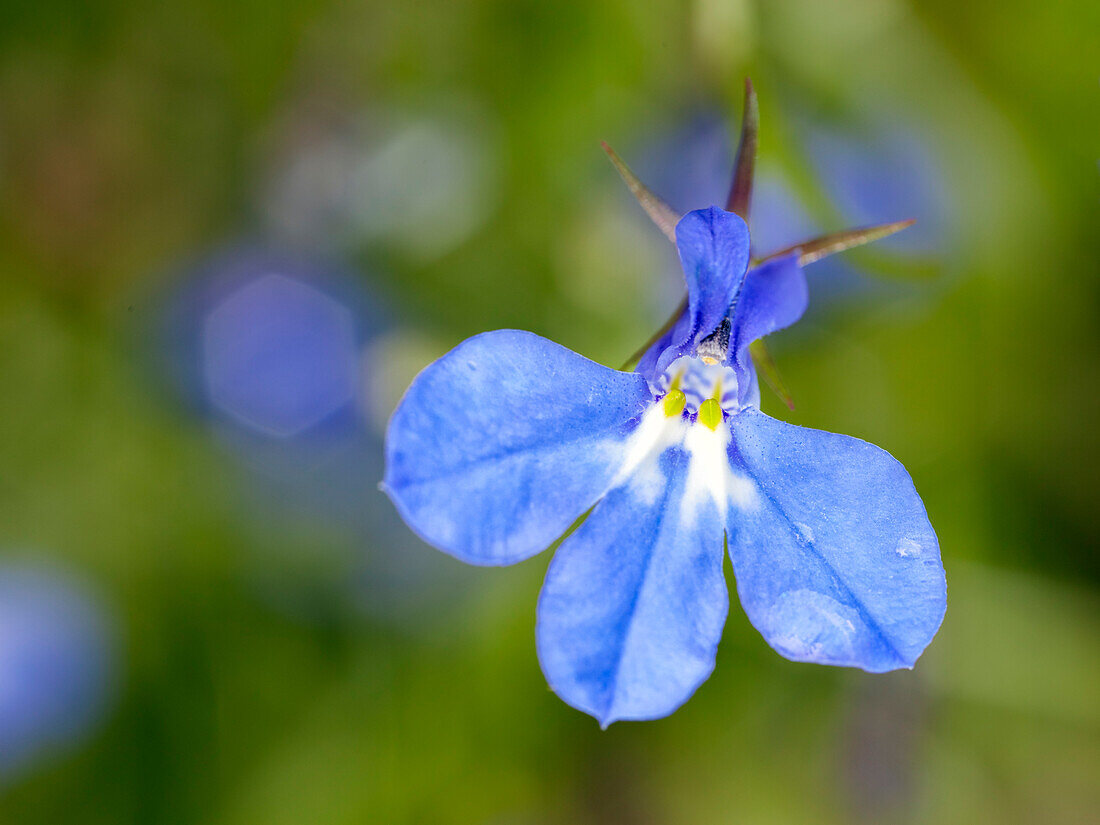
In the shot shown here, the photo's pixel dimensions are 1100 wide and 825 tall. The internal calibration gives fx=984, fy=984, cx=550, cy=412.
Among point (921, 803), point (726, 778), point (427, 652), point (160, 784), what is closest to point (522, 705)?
point (427, 652)

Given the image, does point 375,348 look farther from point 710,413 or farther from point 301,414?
point 710,413

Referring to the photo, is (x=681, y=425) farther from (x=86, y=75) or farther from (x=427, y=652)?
(x=86, y=75)

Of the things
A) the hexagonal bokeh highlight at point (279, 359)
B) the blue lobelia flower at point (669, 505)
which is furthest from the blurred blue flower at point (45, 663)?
the blue lobelia flower at point (669, 505)

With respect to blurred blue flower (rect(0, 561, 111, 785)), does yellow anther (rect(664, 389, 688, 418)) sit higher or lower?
higher

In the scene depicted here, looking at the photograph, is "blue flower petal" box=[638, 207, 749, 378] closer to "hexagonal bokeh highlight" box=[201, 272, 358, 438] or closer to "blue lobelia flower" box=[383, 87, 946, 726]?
"blue lobelia flower" box=[383, 87, 946, 726]

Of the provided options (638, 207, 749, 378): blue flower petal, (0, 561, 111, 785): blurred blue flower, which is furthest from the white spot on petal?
(0, 561, 111, 785): blurred blue flower

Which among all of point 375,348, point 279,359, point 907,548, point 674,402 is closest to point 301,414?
point 279,359

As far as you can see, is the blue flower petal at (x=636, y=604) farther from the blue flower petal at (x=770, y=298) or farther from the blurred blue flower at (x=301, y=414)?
the blurred blue flower at (x=301, y=414)

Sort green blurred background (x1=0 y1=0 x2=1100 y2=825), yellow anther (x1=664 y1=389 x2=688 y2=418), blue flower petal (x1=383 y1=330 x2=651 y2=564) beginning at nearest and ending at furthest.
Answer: blue flower petal (x1=383 y1=330 x2=651 y2=564) < yellow anther (x1=664 y1=389 x2=688 y2=418) < green blurred background (x1=0 y1=0 x2=1100 y2=825)
